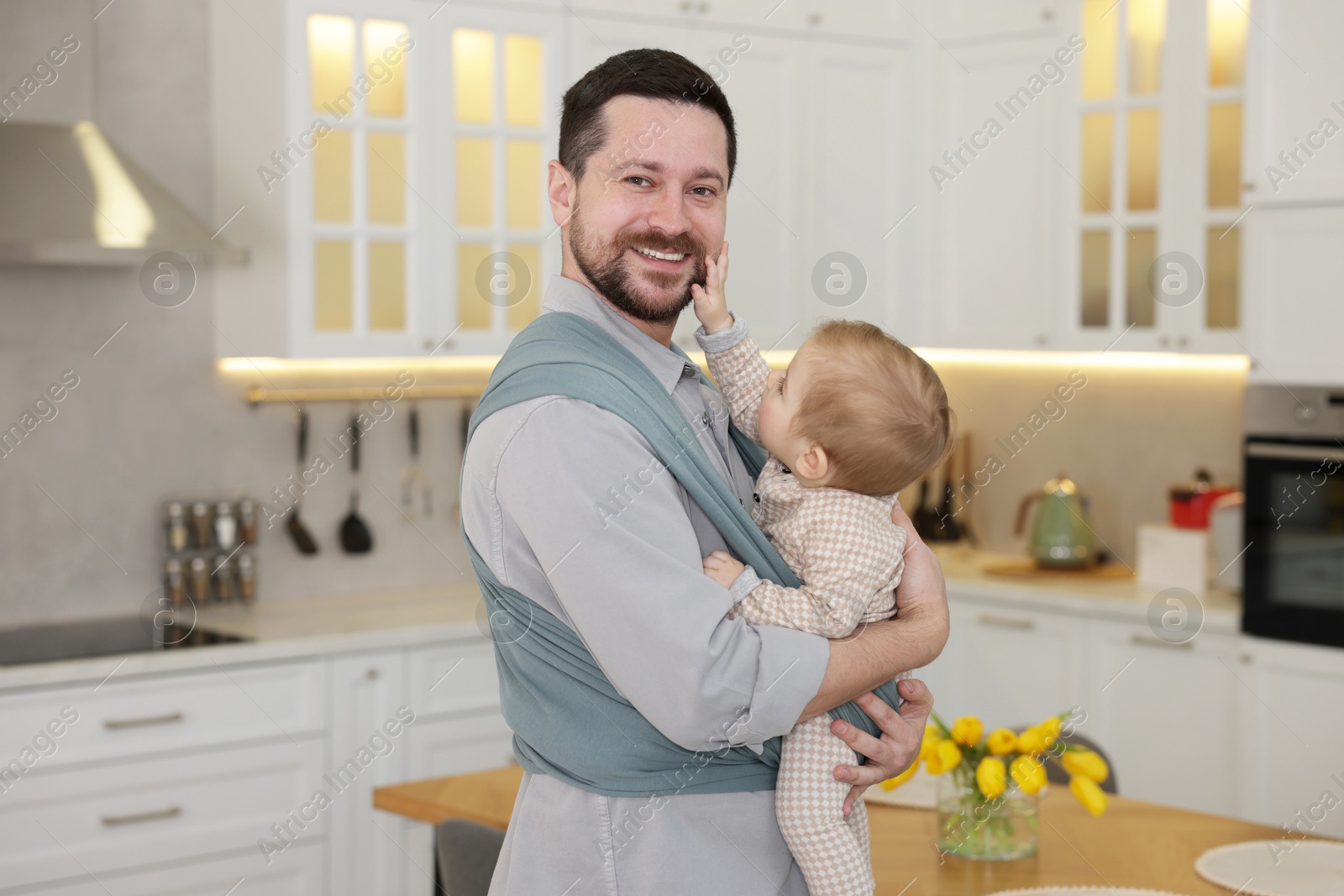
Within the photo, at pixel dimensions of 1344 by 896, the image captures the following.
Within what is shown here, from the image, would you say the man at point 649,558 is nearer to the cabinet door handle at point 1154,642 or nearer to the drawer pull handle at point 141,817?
the drawer pull handle at point 141,817

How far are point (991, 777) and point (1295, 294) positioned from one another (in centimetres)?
201

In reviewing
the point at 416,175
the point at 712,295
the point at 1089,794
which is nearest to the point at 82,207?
the point at 416,175

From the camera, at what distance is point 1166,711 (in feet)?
11.2

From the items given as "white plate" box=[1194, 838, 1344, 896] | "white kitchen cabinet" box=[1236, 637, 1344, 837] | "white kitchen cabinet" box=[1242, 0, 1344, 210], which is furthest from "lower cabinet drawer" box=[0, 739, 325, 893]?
"white kitchen cabinet" box=[1242, 0, 1344, 210]

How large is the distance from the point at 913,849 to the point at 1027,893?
8.2 inches

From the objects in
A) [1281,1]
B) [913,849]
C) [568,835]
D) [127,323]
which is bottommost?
[913,849]

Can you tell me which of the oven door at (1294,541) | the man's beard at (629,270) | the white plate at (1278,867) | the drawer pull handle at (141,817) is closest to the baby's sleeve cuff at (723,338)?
the man's beard at (629,270)

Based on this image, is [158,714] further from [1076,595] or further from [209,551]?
[1076,595]

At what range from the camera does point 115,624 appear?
331 cm

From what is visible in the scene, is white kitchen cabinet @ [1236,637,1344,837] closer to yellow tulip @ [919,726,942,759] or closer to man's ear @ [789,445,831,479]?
yellow tulip @ [919,726,942,759]

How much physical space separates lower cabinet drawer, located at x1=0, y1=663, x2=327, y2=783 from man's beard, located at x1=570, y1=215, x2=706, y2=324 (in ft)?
6.28

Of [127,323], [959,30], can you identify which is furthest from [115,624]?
[959,30]

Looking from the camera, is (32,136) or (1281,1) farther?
(1281,1)

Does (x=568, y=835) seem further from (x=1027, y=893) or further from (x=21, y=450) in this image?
(x=21, y=450)
